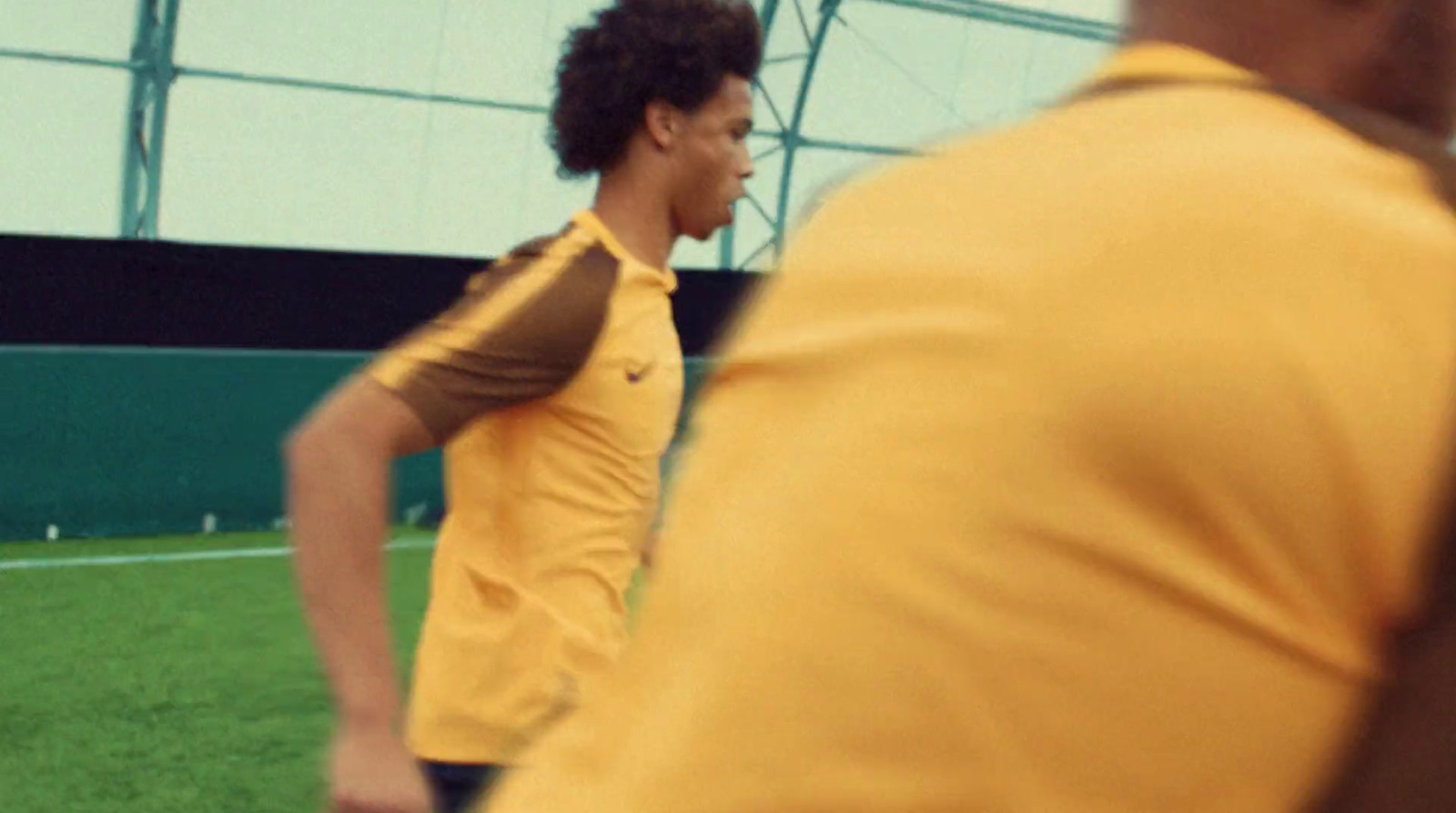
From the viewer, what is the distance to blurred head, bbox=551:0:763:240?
3.13 metres

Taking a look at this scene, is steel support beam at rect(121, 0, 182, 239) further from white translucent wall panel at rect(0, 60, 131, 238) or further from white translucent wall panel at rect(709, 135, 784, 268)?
white translucent wall panel at rect(709, 135, 784, 268)

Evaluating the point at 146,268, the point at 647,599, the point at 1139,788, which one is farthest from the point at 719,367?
the point at 146,268

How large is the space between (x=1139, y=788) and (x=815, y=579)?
0.44 feet

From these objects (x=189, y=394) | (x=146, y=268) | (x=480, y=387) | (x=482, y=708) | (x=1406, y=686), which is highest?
(x=1406, y=686)

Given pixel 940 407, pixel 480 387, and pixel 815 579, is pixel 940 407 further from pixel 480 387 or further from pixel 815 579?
pixel 480 387

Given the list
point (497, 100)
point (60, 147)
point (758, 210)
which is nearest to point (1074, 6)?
point (758, 210)

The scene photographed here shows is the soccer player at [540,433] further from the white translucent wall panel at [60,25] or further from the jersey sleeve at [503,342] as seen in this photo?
the white translucent wall panel at [60,25]

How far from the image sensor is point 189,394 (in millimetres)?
11625

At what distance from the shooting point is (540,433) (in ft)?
9.06

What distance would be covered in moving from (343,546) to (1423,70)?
1621mm

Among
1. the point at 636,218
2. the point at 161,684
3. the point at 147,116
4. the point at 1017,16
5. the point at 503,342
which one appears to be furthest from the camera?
the point at 1017,16

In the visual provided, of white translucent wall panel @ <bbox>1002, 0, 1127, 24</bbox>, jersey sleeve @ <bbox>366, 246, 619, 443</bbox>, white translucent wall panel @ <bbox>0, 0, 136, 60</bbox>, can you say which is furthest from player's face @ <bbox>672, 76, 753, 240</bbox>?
white translucent wall panel @ <bbox>1002, 0, 1127, 24</bbox>

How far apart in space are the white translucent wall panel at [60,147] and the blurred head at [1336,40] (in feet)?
54.8

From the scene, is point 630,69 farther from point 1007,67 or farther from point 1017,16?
point 1007,67
